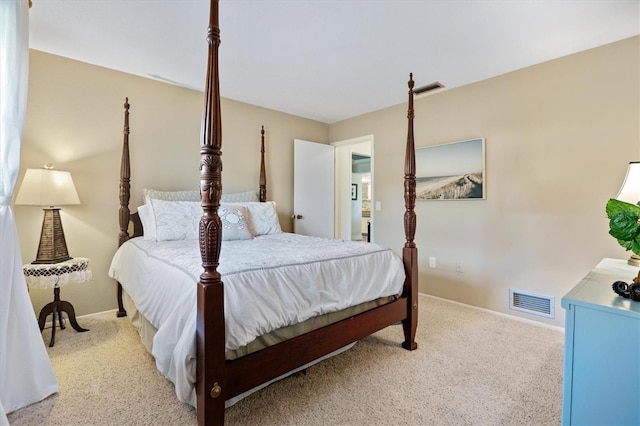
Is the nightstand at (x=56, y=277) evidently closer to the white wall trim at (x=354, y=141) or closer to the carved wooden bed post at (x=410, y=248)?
the carved wooden bed post at (x=410, y=248)

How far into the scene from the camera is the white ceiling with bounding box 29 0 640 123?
1.93 meters

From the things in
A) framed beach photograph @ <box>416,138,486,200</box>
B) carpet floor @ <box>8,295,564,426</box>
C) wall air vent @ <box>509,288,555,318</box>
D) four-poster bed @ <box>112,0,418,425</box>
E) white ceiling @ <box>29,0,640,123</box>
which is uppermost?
white ceiling @ <box>29,0,640,123</box>

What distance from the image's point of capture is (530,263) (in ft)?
9.00

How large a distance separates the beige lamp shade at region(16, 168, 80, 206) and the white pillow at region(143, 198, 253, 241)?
62 centimetres

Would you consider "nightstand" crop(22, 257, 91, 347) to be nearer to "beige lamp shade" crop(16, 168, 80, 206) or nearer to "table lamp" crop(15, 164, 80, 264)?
"table lamp" crop(15, 164, 80, 264)

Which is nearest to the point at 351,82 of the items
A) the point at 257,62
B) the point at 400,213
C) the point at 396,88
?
the point at 396,88

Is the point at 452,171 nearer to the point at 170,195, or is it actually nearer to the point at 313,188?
the point at 313,188

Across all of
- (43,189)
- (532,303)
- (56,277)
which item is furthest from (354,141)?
(56,277)

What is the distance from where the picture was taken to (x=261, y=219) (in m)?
3.16

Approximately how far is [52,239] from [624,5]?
4.35 meters

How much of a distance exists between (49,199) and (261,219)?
170 centimetres

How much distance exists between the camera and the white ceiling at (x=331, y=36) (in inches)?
76.0

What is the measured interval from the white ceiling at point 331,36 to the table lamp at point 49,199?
109 cm

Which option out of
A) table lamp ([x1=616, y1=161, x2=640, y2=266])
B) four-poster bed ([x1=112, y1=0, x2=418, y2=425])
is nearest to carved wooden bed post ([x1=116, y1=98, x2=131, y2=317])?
four-poster bed ([x1=112, y1=0, x2=418, y2=425])
